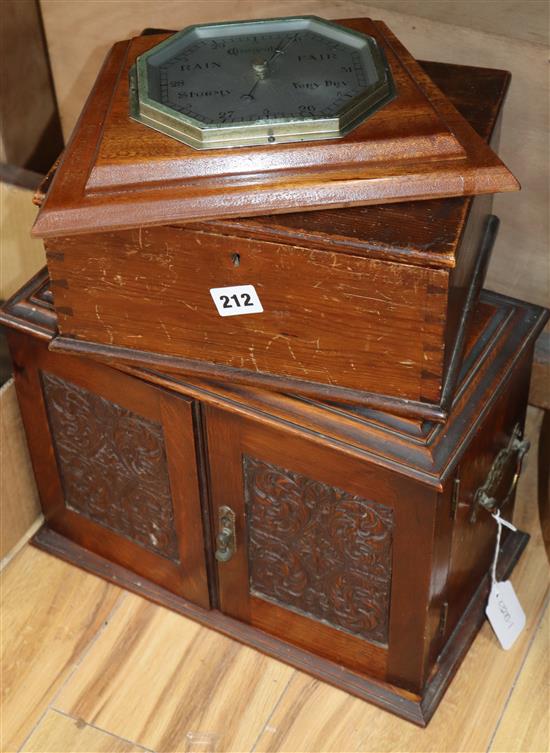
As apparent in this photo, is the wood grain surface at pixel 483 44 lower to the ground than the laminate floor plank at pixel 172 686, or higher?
higher

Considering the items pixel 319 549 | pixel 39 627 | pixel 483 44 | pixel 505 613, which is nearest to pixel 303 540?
pixel 319 549

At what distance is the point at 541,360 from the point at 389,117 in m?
0.72

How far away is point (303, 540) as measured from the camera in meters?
1.49

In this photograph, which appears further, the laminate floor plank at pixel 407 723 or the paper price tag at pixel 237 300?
the laminate floor plank at pixel 407 723

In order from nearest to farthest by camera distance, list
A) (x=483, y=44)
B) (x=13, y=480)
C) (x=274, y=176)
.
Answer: (x=274, y=176), (x=483, y=44), (x=13, y=480)

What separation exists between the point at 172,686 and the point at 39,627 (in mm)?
235

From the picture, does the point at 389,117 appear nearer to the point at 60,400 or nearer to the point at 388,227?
the point at 388,227

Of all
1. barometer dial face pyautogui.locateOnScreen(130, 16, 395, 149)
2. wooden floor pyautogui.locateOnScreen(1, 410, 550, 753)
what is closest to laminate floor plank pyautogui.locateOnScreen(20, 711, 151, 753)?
wooden floor pyautogui.locateOnScreen(1, 410, 550, 753)

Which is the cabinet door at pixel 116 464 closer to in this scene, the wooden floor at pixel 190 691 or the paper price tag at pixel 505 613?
the wooden floor at pixel 190 691

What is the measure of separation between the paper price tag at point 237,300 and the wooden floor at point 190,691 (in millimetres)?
614

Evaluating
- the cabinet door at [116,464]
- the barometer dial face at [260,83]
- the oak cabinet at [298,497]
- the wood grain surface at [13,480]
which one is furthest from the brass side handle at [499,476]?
the wood grain surface at [13,480]

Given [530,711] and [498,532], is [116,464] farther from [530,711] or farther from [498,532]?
[530,711]

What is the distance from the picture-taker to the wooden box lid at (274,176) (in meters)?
1.18

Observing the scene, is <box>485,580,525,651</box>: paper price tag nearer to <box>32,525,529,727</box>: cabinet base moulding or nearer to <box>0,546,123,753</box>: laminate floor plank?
<box>32,525,529,727</box>: cabinet base moulding
